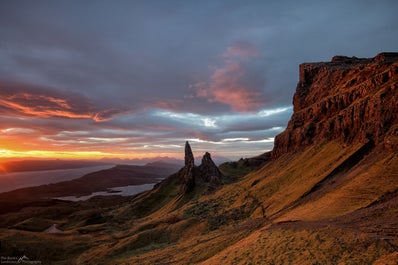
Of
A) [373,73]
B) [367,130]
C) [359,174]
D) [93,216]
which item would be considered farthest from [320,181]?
[93,216]

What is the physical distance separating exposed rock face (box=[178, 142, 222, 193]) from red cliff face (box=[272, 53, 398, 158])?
35334 millimetres

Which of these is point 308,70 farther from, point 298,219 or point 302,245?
point 302,245

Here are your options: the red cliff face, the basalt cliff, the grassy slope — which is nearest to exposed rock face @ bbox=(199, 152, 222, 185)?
the basalt cliff

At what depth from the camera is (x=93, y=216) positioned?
114 metres

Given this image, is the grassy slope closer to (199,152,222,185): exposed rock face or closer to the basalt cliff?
the basalt cliff

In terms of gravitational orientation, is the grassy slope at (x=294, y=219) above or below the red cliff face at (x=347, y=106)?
below

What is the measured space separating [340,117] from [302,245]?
6015cm

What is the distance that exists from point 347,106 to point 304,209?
52063 mm

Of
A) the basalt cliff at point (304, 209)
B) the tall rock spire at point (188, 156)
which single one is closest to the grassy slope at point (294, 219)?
the basalt cliff at point (304, 209)

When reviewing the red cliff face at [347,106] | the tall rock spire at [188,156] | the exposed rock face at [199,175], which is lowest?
the exposed rock face at [199,175]

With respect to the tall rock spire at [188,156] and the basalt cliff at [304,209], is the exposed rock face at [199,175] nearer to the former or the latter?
the tall rock spire at [188,156]

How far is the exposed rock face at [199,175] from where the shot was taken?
388 ft

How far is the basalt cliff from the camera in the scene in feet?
99.9

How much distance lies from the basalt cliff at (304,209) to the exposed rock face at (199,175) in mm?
1681
